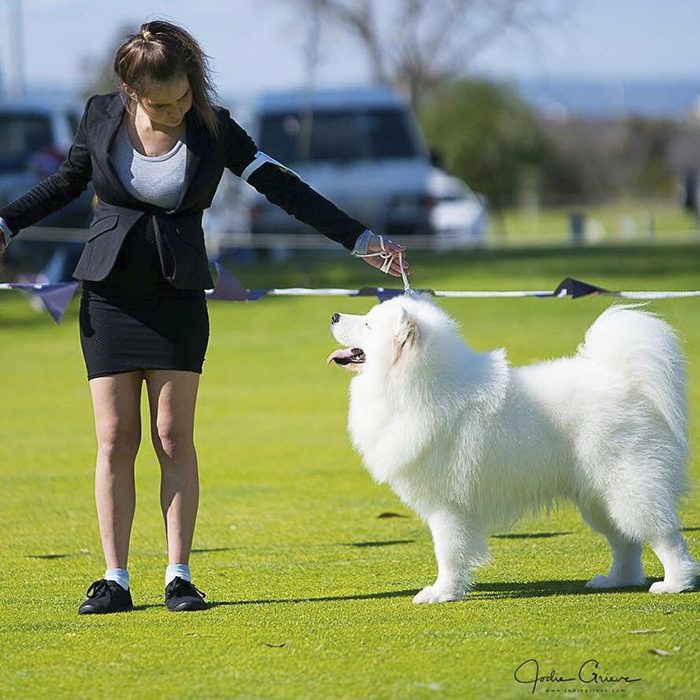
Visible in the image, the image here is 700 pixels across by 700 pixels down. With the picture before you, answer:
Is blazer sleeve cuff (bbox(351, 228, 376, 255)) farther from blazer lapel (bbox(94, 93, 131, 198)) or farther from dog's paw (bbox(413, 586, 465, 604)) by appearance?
dog's paw (bbox(413, 586, 465, 604))

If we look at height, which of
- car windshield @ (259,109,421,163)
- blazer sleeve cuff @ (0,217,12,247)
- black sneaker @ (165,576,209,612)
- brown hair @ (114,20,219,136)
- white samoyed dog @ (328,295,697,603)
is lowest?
black sneaker @ (165,576,209,612)

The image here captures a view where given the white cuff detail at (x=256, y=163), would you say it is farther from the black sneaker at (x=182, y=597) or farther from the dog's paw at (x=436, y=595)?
the dog's paw at (x=436, y=595)

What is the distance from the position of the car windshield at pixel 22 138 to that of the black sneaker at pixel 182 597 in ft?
51.3

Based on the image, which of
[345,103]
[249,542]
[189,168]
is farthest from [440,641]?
[345,103]

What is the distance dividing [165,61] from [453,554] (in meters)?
2.24

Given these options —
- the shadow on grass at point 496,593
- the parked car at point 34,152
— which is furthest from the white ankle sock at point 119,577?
the parked car at point 34,152

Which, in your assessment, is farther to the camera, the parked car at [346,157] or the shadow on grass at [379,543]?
the parked car at [346,157]

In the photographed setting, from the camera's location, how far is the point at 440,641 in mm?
4559

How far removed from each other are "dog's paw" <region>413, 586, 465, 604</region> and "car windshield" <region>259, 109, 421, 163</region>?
17.7 m

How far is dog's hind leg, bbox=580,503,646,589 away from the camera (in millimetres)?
5519

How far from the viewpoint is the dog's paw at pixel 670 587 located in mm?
5301

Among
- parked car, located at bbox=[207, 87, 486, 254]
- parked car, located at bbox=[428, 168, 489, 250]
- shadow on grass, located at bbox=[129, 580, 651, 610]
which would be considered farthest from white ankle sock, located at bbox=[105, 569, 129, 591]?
parked car, located at bbox=[428, 168, 489, 250]

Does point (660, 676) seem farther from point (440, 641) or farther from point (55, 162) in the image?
point (55, 162)

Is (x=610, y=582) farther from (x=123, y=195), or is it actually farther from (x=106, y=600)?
(x=123, y=195)
